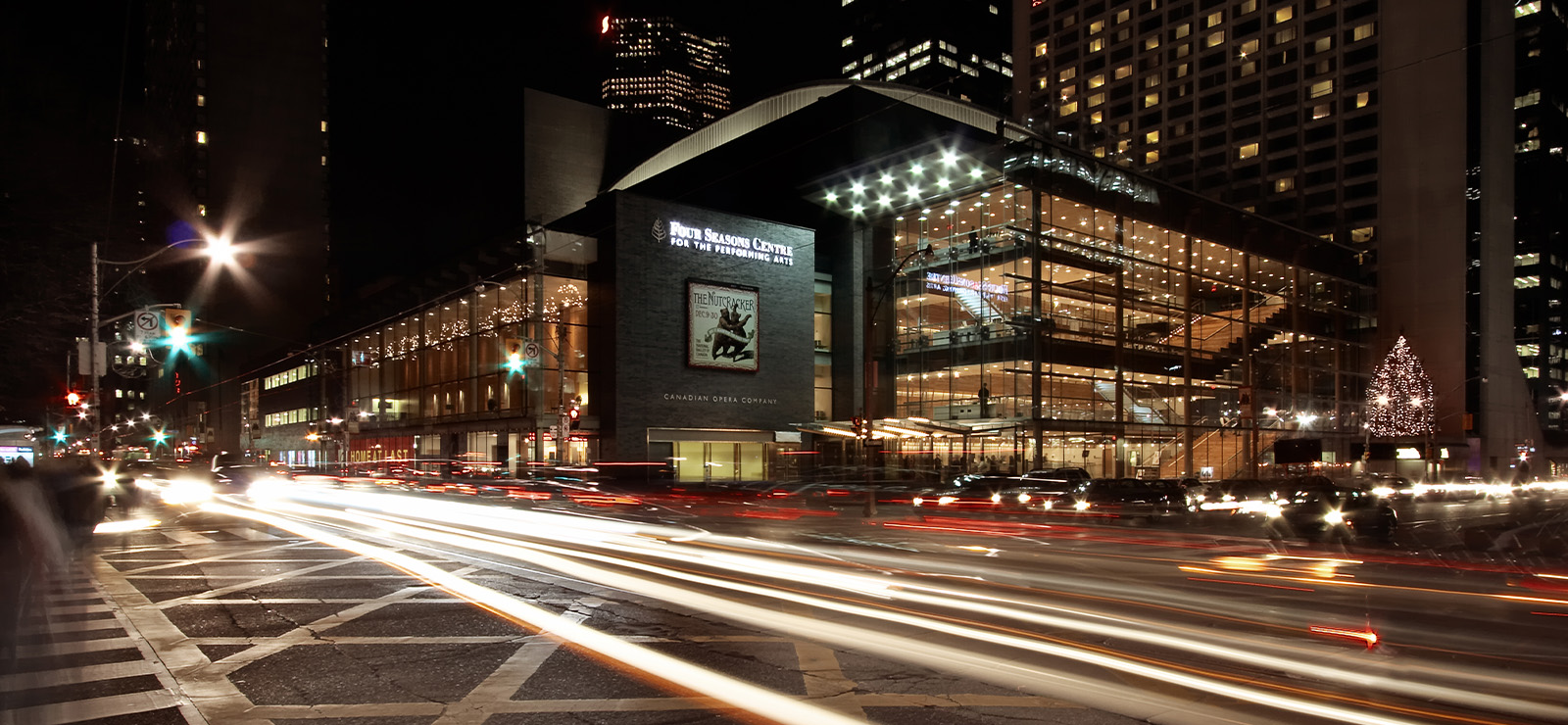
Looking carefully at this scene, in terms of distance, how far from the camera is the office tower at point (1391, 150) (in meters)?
79.2

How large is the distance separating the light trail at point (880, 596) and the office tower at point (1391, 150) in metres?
59.0

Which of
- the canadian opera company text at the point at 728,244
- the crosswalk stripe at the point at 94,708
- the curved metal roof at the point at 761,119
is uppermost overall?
the curved metal roof at the point at 761,119

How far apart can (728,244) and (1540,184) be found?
10288 centimetres

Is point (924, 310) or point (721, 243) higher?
point (721, 243)

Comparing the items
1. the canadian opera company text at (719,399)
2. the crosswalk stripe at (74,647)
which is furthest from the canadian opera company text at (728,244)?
the crosswalk stripe at (74,647)

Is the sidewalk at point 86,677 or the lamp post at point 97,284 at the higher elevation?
the lamp post at point 97,284

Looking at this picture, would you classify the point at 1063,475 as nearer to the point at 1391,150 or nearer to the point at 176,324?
the point at 176,324

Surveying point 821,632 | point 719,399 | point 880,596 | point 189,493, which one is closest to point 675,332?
point 719,399

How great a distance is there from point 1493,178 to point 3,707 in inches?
4045

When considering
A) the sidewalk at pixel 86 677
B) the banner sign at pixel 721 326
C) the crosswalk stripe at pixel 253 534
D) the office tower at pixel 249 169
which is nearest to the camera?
the sidewalk at pixel 86 677

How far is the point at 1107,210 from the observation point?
52.6 m

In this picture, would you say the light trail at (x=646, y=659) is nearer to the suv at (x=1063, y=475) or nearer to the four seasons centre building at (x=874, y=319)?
the suv at (x=1063, y=475)

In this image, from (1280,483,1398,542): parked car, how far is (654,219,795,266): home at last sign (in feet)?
104

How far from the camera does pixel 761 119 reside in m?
68.8
